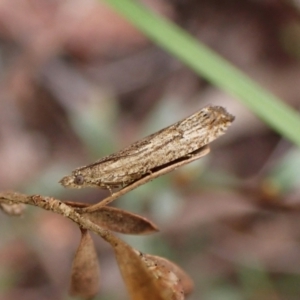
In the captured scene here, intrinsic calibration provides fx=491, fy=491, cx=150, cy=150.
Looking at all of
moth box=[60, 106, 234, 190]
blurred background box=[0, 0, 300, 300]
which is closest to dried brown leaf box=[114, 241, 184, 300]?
moth box=[60, 106, 234, 190]

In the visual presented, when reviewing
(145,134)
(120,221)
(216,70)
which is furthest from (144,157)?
(145,134)

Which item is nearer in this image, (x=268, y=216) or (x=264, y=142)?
(x=268, y=216)

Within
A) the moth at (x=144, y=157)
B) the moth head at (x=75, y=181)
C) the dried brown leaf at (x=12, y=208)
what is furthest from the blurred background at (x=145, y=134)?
the dried brown leaf at (x=12, y=208)

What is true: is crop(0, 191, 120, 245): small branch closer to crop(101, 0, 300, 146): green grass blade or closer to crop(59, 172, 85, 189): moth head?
crop(59, 172, 85, 189): moth head

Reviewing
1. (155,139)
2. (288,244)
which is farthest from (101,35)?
(155,139)

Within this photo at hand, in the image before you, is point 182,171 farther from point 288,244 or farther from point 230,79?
point 288,244

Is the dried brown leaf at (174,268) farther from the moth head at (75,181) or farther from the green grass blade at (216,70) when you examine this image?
the green grass blade at (216,70)
